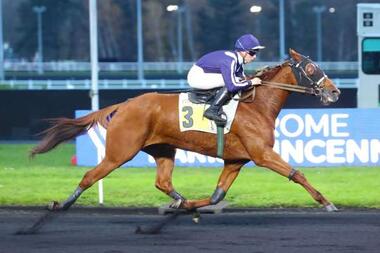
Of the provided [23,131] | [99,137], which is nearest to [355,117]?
[99,137]

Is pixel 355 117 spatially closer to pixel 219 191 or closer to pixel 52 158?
A: pixel 52 158

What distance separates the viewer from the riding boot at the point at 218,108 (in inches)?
452

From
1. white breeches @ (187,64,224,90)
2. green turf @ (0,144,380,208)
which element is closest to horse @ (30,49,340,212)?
white breeches @ (187,64,224,90)

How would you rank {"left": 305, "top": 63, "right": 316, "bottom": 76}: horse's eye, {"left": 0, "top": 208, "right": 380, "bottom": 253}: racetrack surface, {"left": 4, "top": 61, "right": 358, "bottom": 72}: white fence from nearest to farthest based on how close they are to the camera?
{"left": 0, "top": 208, "right": 380, "bottom": 253}: racetrack surface < {"left": 305, "top": 63, "right": 316, "bottom": 76}: horse's eye < {"left": 4, "top": 61, "right": 358, "bottom": 72}: white fence

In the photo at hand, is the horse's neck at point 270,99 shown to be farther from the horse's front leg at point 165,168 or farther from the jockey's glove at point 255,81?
the horse's front leg at point 165,168

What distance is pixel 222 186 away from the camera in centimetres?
1169

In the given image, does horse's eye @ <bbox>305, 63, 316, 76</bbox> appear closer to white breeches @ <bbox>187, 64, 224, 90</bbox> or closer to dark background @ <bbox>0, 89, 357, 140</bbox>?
white breeches @ <bbox>187, 64, 224, 90</bbox>

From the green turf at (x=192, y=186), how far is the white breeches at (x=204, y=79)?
3.21 m

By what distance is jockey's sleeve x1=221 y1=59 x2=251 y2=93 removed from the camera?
11461mm

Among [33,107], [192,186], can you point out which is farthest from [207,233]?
[33,107]

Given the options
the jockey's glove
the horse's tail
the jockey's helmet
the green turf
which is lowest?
the green turf

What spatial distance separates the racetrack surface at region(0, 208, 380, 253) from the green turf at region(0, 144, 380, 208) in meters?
0.96

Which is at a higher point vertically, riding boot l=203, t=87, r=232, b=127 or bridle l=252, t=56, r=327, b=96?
bridle l=252, t=56, r=327, b=96

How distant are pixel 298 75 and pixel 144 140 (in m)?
1.81
